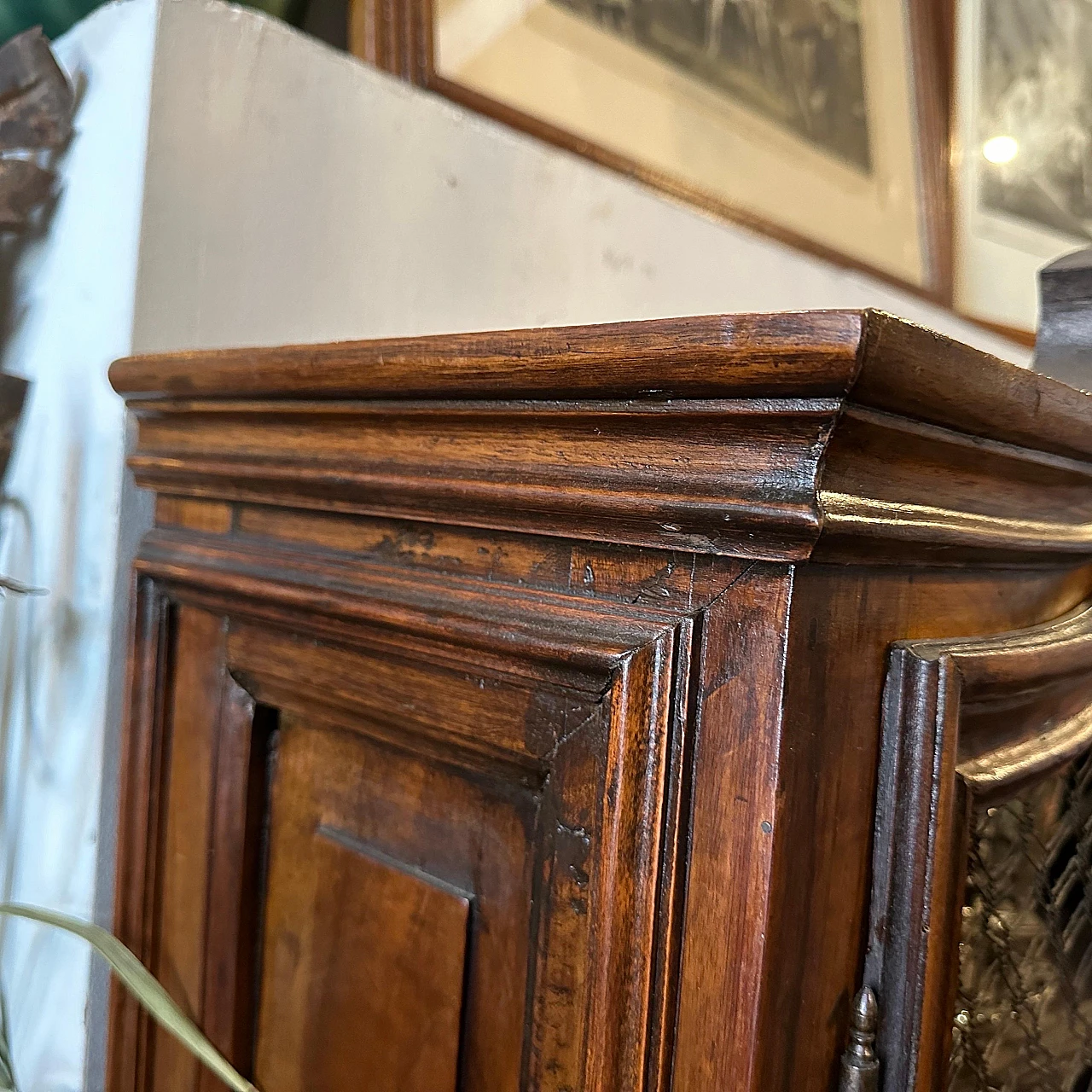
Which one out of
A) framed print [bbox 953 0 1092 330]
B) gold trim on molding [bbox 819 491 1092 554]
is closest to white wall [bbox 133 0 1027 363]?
gold trim on molding [bbox 819 491 1092 554]

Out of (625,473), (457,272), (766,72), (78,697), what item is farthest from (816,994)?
(766,72)

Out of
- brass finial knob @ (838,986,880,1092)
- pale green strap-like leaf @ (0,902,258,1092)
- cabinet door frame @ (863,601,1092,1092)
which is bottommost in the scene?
pale green strap-like leaf @ (0,902,258,1092)

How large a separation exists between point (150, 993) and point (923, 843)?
1.29 feet

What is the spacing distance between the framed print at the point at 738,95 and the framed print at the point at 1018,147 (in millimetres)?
120

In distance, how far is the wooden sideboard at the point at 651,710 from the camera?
1.01ft

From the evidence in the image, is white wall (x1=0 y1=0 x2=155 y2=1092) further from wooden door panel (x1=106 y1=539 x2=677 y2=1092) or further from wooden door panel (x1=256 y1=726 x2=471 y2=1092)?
wooden door panel (x1=256 y1=726 x2=471 y2=1092)

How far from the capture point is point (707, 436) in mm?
309

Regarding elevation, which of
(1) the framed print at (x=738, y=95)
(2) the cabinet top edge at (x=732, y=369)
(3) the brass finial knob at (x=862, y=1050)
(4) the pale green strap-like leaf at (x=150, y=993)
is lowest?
(4) the pale green strap-like leaf at (x=150, y=993)

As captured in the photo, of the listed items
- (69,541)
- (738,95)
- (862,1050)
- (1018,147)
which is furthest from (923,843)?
(1018,147)

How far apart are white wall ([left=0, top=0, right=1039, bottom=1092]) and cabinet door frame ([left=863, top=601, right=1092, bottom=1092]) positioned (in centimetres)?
51

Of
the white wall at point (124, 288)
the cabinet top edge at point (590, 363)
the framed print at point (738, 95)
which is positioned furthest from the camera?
the framed print at point (738, 95)

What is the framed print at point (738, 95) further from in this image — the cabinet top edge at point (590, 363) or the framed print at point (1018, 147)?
the cabinet top edge at point (590, 363)

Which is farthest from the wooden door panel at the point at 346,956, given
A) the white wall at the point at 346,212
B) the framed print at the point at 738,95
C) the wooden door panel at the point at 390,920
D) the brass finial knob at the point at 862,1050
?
the framed print at the point at 738,95

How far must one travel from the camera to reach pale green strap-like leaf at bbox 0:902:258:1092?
431 mm
